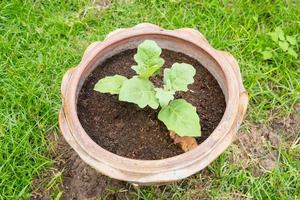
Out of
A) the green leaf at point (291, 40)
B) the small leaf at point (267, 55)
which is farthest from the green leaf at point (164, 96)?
the green leaf at point (291, 40)

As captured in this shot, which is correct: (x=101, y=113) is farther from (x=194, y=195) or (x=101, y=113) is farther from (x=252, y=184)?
(x=252, y=184)

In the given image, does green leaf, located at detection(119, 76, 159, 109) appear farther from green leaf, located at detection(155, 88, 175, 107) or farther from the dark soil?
the dark soil

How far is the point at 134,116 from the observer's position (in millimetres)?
1837

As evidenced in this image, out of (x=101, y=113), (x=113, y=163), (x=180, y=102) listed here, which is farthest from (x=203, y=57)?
(x=113, y=163)

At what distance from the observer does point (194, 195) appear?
2.06m

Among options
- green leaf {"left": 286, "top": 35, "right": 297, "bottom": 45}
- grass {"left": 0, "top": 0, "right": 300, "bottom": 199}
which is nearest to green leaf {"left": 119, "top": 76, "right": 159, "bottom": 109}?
grass {"left": 0, "top": 0, "right": 300, "bottom": 199}

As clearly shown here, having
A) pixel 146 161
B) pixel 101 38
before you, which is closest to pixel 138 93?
pixel 146 161

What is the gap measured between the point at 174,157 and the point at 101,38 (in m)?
1.09

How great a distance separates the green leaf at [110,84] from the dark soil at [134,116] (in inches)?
5.2

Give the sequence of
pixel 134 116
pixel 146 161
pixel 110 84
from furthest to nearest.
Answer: pixel 134 116 → pixel 110 84 → pixel 146 161

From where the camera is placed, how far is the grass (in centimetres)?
209

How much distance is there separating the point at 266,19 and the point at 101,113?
3.96 ft

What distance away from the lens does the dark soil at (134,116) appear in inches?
70.4

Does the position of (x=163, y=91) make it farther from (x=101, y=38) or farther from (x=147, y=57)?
(x=101, y=38)
